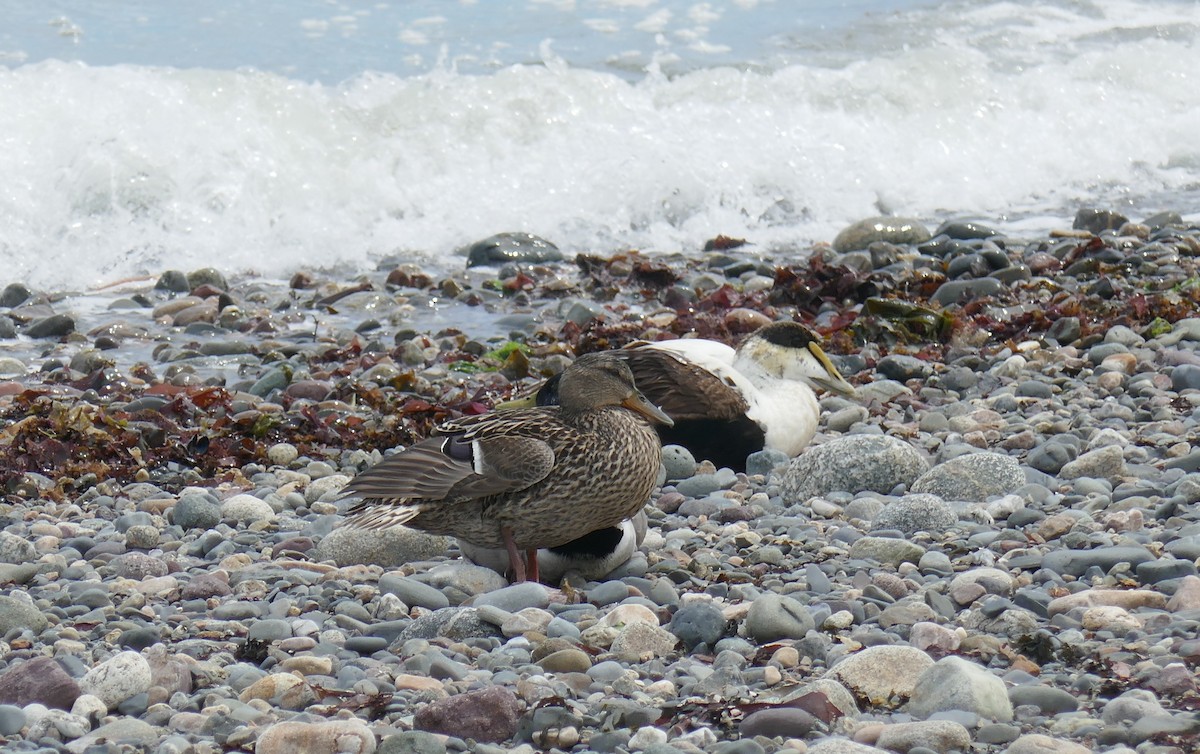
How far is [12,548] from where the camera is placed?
15.8 ft

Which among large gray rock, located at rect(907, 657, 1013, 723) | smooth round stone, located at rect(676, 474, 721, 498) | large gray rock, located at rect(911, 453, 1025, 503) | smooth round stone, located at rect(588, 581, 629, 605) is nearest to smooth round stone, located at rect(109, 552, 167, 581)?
smooth round stone, located at rect(588, 581, 629, 605)

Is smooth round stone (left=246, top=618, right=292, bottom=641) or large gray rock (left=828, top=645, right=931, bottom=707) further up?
large gray rock (left=828, top=645, right=931, bottom=707)

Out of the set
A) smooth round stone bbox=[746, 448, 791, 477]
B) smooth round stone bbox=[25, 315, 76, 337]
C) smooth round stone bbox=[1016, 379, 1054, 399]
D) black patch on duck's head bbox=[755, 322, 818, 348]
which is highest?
black patch on duck's head bbox=[755, 322, 818, 348]

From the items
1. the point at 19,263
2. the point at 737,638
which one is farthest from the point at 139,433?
the point at 19,263

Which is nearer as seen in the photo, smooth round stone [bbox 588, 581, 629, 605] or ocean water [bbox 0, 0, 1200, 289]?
smooth round stone [bbox 588, 581, 629, 605]

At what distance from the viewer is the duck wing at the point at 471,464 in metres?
4.44

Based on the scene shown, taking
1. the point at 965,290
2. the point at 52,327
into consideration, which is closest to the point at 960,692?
the point at 965,290

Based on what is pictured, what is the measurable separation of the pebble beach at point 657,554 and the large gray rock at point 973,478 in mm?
14

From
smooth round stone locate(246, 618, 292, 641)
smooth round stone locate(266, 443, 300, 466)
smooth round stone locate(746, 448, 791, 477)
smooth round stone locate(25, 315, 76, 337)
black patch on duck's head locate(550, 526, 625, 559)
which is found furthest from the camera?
smooth round stone locate(25, 315, 76, 337)

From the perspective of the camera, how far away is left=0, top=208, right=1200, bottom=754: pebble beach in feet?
10.8

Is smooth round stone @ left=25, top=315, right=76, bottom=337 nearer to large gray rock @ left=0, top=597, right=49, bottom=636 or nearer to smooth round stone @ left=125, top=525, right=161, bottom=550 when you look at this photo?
smooth round stone @ left=125, top=525, right=161, bottom=550

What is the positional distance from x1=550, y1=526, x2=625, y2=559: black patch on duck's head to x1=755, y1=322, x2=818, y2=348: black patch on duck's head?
2.08 meters

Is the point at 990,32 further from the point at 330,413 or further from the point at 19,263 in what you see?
the point at 330,413

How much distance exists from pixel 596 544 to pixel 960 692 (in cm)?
159
